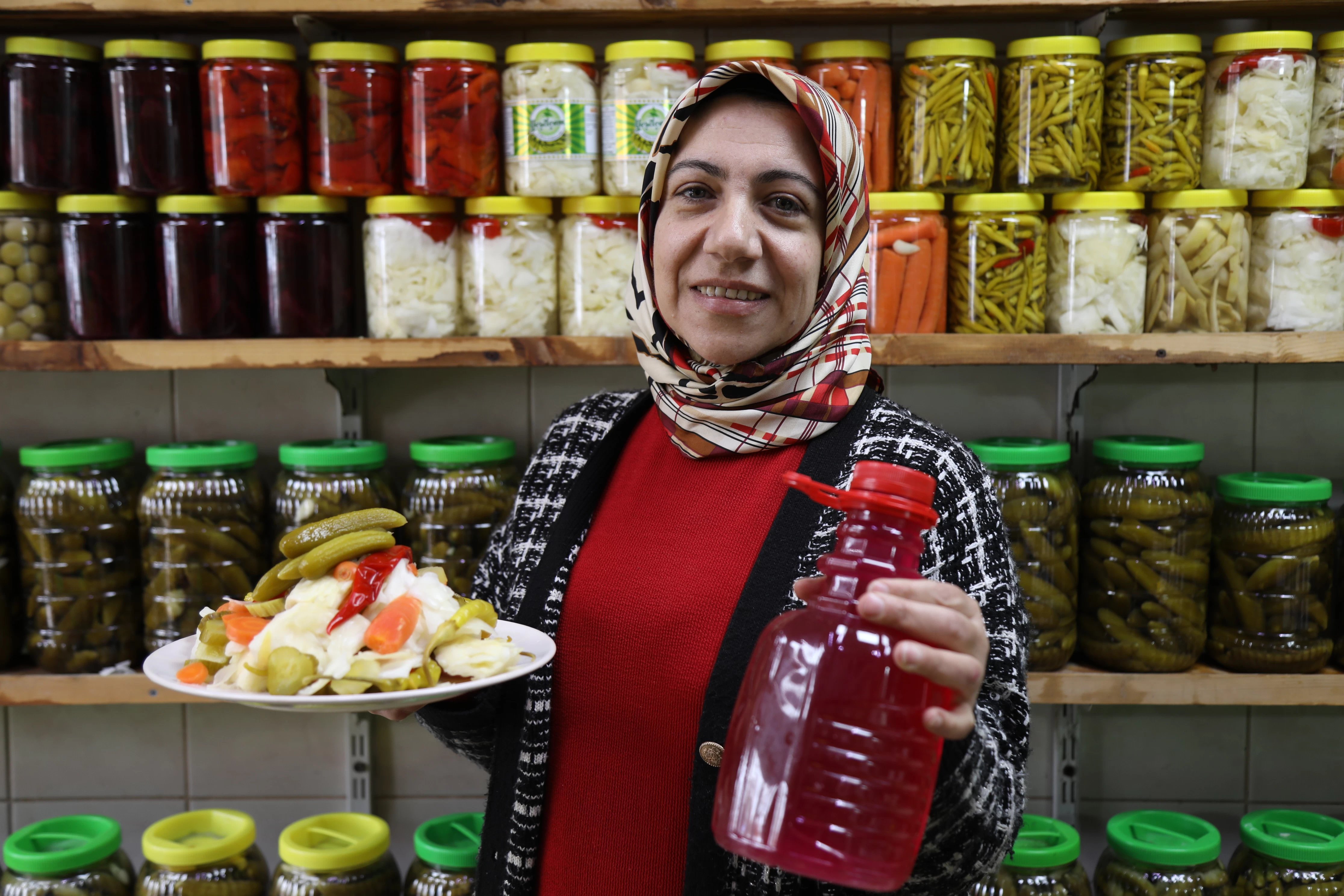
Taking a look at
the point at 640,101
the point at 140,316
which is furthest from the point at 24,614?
the point at 640,101

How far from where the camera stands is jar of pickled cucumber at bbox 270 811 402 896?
1.46 meters

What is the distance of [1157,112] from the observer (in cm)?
138

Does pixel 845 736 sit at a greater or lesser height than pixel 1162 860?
greater

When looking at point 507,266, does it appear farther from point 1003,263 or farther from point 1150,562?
point 1150,562

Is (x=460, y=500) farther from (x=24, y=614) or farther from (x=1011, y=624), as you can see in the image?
(x=1011, y=624)

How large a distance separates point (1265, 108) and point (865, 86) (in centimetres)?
54

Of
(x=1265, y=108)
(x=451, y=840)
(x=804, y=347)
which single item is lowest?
(x=451, y=840)

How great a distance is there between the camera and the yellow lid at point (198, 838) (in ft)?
4.74

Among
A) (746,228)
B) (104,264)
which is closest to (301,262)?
(104,264)

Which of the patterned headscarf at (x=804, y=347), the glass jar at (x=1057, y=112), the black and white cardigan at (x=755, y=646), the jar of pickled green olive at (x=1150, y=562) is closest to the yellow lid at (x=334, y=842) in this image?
the black and white cardigan at (x=755, y=646)

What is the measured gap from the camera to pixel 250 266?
1500mm

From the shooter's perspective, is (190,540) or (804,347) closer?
(804,347)

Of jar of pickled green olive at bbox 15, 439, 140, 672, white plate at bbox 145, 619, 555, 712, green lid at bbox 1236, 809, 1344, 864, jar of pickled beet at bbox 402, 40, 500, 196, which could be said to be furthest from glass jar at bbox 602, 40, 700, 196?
green lid at bbox 1236, 809, 1344, 864

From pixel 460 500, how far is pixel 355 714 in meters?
0.52
